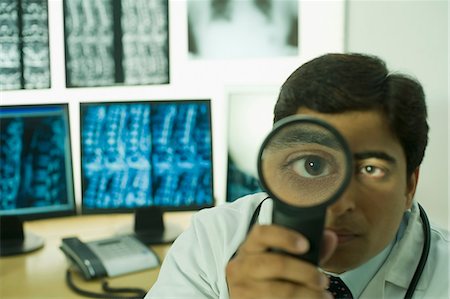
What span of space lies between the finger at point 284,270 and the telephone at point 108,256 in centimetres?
84

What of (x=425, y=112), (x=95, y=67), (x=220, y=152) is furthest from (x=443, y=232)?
(x=95, y=67)

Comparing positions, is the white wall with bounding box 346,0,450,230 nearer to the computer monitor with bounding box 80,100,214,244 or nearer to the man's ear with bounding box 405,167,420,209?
the computer monitor with bounding box 80,100,214,244

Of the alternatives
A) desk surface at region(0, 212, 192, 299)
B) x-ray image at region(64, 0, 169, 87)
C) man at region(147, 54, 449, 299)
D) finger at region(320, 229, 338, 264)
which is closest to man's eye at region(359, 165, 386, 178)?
man at region(147, 54, 449, 299)

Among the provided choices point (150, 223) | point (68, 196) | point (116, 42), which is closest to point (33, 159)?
point (68, 196)

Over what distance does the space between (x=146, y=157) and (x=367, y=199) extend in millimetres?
863

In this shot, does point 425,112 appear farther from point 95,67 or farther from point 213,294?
point 95,67

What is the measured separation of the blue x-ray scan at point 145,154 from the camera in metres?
1.48

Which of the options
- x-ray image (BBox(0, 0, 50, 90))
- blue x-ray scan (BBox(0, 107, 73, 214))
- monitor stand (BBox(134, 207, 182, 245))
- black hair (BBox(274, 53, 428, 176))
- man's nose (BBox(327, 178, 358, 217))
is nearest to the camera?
man's nose (BBox(327, 178, 358, 217))

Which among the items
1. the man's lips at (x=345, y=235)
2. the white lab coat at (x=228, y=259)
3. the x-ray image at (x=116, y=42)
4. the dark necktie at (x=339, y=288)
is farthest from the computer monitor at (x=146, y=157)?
the man's lips at (x=345, y=235)

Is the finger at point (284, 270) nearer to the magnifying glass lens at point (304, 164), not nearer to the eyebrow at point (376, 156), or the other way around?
the magnifying glass lens at point (304, 164)

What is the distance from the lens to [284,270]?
505 mm

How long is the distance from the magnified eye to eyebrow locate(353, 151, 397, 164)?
0.34 feet

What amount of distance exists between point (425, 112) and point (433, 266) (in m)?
0.25

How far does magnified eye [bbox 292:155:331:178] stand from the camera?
0.59 m
